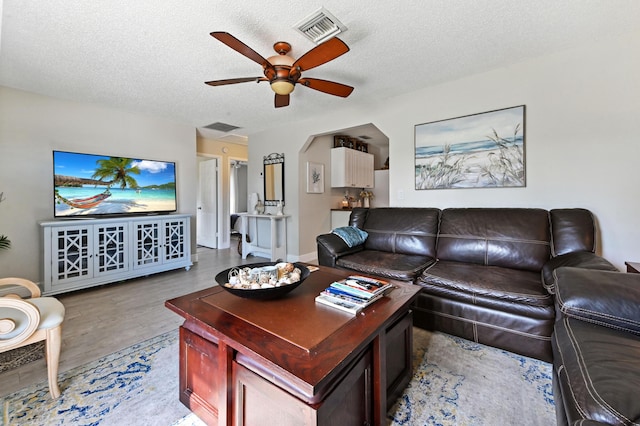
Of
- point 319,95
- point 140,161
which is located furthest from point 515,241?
point 140,161

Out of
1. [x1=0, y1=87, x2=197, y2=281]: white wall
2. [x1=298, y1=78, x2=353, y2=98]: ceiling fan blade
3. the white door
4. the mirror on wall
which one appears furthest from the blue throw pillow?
the white door

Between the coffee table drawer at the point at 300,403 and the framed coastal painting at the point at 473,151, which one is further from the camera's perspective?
the framed coastal painting at the point at 473,151

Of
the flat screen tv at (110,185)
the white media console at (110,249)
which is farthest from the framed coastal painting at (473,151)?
the flat screen tv at (110,185)

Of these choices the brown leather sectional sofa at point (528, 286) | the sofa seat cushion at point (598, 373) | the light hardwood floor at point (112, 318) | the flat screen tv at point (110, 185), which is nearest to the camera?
the sofa seat cushion at point (598, 373)

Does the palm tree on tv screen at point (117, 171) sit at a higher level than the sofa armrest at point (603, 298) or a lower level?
higher

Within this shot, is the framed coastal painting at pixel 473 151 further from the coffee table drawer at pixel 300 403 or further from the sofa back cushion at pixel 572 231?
the coffee table drawer at pixel 300 403

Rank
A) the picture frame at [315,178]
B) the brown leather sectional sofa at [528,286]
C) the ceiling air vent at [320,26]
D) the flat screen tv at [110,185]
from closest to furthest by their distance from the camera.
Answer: the brown leather sectional sofa at [528,286], the ceiling air vent at [320,26], the flat screen tv at [110,185], the picture frame at [315,178]

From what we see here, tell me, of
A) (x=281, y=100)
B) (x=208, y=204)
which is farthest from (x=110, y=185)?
(x=281, y=100)

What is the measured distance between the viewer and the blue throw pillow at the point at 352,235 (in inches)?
113

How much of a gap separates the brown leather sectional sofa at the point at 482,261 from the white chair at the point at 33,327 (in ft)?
6.56

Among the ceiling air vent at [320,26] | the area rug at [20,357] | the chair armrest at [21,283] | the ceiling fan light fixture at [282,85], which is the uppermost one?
the ceiling air vent at [320,26]

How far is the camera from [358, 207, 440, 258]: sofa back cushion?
274cm

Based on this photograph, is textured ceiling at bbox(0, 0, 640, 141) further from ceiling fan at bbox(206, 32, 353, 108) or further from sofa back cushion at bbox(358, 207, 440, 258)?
sofa back cushion at bbox(358, 207, 440, 258)

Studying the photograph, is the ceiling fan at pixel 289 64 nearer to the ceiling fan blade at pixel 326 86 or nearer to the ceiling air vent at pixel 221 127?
the ceiling fan blade at pixel 326 86
